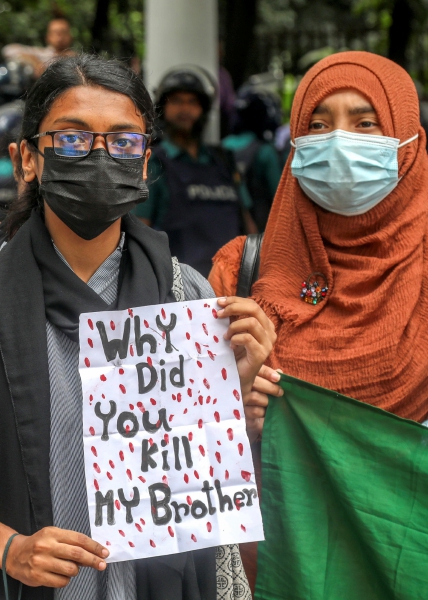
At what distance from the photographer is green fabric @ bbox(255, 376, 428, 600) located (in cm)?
228

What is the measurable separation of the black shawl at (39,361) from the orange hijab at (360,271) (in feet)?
2.20

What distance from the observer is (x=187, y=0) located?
6.80 metres

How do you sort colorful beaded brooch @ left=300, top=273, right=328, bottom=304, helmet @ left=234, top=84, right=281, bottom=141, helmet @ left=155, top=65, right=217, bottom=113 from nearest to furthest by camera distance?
1. colorful beaded brooch @ left=300, top=273, right=328, bottom=304
2. helmet @ left=155, top=65, right=217, bottom=113
3. helmet @ left=234, top=84, right=281, bottom=141

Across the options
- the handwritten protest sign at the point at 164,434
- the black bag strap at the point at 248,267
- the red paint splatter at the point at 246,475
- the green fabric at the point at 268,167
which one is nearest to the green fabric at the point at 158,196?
the green fabric at the point at 268,167

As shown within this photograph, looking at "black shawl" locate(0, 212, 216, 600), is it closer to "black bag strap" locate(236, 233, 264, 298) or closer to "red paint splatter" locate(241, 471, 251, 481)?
"red paint splatter" locate(241, 471, 251, 481)

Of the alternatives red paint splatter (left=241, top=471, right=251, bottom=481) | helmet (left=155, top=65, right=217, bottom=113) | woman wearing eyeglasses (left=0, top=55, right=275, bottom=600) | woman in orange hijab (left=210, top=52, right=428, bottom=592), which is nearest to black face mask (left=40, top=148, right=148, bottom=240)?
woman wearing eyeglasses (left=0, top=55, right=275, bottom=600)

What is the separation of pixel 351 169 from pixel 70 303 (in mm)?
1225

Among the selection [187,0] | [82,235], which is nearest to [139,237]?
[82,235]

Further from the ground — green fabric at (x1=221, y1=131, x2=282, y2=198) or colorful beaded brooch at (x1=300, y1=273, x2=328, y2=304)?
colorful beaded brooch at (x1=300, y1=273, x2=328, y2=304)

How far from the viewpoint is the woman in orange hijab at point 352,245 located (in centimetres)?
256

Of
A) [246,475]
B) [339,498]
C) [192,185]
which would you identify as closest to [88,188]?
[246,475]

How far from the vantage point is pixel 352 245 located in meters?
2.76

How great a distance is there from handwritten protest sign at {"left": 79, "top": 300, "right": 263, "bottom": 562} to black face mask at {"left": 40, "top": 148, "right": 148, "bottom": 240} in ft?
0.80

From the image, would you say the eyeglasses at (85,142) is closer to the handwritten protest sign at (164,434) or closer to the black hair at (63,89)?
the black hair at (63,89)
